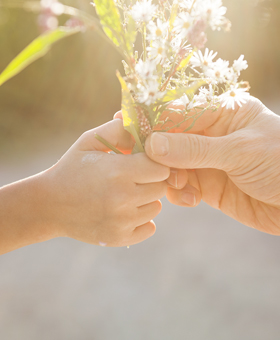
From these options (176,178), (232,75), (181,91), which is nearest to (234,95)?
(232,75)

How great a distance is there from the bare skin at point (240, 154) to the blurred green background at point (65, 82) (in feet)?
7.80

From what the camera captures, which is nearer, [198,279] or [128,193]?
[128,193]

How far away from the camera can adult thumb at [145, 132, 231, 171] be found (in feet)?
2.71

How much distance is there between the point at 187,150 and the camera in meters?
0.85

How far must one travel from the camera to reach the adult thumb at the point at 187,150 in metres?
0.83

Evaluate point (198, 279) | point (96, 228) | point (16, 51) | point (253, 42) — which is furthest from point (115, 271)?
point (253, 42)

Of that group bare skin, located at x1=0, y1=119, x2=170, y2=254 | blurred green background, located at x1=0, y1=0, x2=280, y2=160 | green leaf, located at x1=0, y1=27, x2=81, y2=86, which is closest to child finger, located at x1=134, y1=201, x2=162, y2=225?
bare skin, located at x1=0, y1=119, x2=170, y2=254

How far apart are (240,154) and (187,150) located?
0.16m

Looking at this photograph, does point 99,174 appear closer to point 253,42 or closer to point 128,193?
point 128,193

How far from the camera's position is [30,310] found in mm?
1698

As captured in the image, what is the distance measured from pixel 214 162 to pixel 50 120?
2896 millimetres

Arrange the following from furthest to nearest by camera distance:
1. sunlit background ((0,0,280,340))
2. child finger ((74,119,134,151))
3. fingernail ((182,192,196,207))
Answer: sunlit background ((0,0,280,340)) → fingernail ((182,192,196,207)) → child finger ((74,119,134,151))

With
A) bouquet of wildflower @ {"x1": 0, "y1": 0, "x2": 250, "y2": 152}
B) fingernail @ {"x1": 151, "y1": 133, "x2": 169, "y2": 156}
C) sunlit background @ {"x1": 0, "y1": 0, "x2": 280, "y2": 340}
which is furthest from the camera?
sunlit background @ {"x1": 0, "y1": 0, "x2": 280, "y2": 340}

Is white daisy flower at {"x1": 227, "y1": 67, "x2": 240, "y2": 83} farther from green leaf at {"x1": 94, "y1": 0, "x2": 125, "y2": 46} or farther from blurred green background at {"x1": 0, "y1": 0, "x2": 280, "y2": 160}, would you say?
blurred green background at {"x1": 0, "y1": 0, "x2": 280, "y2": 160}
